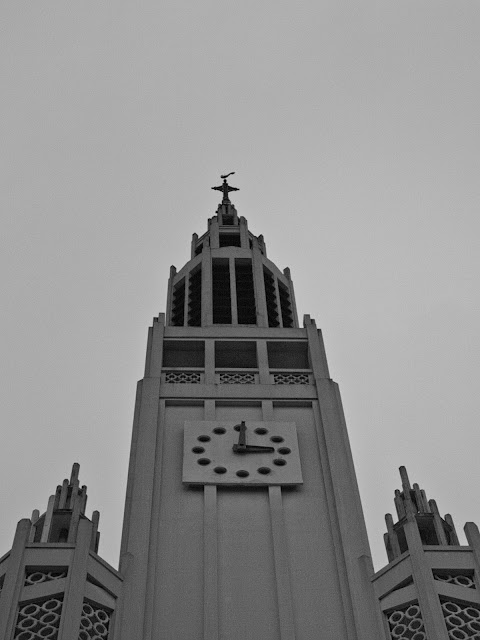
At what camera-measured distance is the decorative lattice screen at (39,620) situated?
14.7 metres

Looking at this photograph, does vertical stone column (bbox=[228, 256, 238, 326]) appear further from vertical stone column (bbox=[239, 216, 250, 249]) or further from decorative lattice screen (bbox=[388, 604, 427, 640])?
decorative lattice screen (bbox=[388, 604, 427, 640])

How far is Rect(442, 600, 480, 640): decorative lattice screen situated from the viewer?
1532 cm

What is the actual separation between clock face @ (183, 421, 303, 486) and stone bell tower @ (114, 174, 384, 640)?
0.03 m

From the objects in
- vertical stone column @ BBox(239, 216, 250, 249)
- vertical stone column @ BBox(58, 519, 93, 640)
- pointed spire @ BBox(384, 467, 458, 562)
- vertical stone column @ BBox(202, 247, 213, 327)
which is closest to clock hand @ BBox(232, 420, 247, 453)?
pointed spire @ BBox(384, 467, 458, 562)

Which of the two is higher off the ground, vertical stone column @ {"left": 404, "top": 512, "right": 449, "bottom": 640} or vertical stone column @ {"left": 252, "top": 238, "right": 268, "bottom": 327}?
vertical stone column @ {"left": 252, "top": 238, "right": 268, "bottom": 327}

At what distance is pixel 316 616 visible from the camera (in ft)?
56.0

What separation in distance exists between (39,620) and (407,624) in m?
5.99

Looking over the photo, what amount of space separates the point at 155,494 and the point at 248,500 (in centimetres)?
191

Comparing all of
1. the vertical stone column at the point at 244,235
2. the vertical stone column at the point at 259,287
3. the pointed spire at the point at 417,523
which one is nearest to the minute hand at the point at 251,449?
the pointed spire at the point at 417,523

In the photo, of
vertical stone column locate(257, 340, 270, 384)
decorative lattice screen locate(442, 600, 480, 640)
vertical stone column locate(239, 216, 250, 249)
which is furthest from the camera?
vertical stone column locate(239, 216, 250, 249)

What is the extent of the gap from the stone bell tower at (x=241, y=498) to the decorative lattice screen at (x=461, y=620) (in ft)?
4.11

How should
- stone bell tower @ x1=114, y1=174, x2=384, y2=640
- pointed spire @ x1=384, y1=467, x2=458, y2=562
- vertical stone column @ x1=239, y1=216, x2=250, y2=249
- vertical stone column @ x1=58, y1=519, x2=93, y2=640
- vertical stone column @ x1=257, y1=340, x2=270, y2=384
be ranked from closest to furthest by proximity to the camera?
vertical stone column @ x1=58, y1=519, x2=93, y2=640 < stone bell tower @ x1=114, y1=174, x2=384, y2=640 < pointed spire @ x1=384, y1=467, x2=458, y2=562 < vertical stone column @ x1=257, y1=340, x2=270, y2=384 < vertical stone column @ x1=239, y1=216, x2=250, y2=249

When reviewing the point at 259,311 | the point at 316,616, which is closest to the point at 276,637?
the point at 316,616

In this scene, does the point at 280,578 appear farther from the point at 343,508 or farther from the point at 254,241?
the point at 254,241
